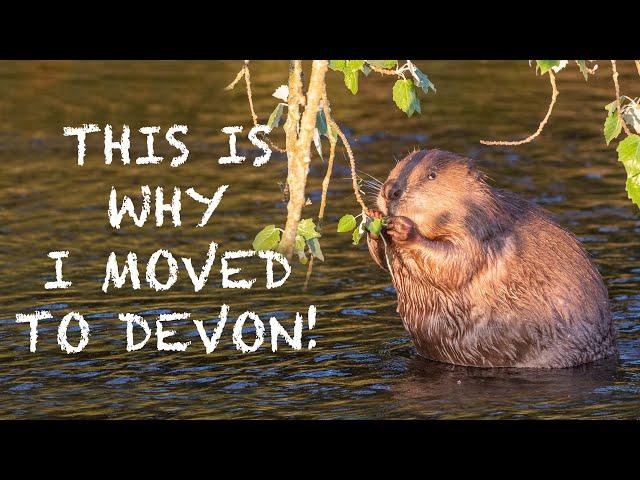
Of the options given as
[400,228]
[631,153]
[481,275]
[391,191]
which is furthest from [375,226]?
[631,153]

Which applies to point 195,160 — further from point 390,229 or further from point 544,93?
point 390,229

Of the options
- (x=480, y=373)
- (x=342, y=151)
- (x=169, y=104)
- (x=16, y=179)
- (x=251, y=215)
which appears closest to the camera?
(x=480, y=373)

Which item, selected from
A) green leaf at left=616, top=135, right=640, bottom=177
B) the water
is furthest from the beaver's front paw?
green leaf at left=616, top=135, right=640, bottom=177

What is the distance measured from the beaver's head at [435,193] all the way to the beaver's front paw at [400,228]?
192mm

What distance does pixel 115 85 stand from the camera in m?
20.5

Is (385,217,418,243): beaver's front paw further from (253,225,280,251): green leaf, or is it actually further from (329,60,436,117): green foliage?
(253,225,280,251): green leaf

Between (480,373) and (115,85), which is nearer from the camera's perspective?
(480,373)

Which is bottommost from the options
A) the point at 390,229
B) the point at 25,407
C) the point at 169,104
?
the point at 25,407

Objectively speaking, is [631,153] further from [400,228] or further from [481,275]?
Answer: [481,275]

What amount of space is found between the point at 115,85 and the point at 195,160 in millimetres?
4036

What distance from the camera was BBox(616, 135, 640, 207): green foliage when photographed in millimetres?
8047

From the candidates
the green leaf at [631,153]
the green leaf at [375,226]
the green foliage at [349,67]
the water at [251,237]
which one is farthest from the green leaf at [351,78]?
the water at [251,237]

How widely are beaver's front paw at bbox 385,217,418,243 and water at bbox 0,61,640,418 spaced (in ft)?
3.24

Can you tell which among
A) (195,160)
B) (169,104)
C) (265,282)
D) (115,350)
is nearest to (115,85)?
(169,104)
